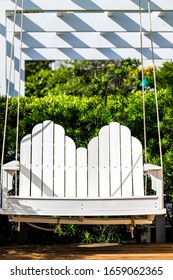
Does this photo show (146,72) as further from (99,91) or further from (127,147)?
(127,147)

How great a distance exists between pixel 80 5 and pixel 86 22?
35.9 inches

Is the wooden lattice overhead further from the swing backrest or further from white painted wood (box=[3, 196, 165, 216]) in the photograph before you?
white painted wood (box=[3, 196, 165, 216])

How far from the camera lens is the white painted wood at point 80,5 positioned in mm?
6719

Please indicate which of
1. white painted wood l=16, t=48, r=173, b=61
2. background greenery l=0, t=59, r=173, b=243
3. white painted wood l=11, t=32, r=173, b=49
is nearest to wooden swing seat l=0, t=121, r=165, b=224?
background greenery l=0, t=59, r=173, b=243

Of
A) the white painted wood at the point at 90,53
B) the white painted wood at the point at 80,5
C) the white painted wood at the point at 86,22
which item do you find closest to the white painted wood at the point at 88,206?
the white painted wood at the point at 80,5

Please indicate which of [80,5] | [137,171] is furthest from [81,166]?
[80,5]

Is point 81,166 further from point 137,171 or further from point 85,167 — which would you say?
point 137,171

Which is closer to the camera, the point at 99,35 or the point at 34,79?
the point at 99,35

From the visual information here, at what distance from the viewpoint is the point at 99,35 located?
886cm

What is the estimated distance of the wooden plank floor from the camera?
219 inches

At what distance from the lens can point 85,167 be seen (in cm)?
532

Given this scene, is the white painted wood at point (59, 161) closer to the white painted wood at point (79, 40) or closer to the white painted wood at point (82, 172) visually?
the white painted wood at point (82, 172)

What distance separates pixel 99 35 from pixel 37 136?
3764mm

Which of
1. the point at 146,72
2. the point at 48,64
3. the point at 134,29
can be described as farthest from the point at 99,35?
the point at 48,64
